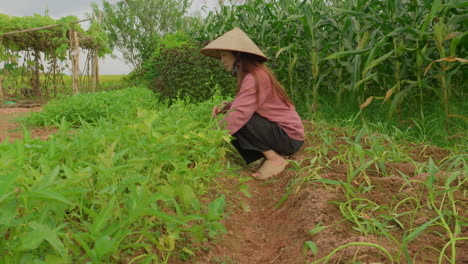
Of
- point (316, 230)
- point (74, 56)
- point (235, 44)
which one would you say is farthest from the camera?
point (74, 56)

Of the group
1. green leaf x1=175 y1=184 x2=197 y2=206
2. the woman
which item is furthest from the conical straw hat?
green leaf x1=175 y1=184 x2=197 y2=206

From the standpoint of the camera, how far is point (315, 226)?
6.89ft

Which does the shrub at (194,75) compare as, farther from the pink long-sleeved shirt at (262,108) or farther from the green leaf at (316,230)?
the green leaf at (316,230)

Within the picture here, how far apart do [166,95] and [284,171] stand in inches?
141

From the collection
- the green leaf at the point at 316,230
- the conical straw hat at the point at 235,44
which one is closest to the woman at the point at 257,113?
the conical straw hat at the point at 235,44

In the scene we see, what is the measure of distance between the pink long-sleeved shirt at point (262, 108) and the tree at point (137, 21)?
1981cm

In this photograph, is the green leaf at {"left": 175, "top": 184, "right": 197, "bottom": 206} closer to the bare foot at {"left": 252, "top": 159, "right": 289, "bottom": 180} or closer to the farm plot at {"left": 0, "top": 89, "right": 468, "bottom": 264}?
the farm plot at {"left": 0, "top": 89, "right": 468, "bottom": 264}

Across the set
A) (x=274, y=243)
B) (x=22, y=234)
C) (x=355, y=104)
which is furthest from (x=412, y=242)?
(x=355, y=104)

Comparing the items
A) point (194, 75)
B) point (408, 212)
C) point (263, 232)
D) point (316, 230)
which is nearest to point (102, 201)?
point (316, 230)

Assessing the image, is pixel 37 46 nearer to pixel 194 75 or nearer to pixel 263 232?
pixel 194 75

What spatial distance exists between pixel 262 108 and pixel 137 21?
830 inches

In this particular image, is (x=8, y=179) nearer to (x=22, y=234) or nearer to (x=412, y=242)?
(x=22, y=234)

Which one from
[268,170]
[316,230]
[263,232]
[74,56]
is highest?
[74,56]

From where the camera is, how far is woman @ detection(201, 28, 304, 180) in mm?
3453
